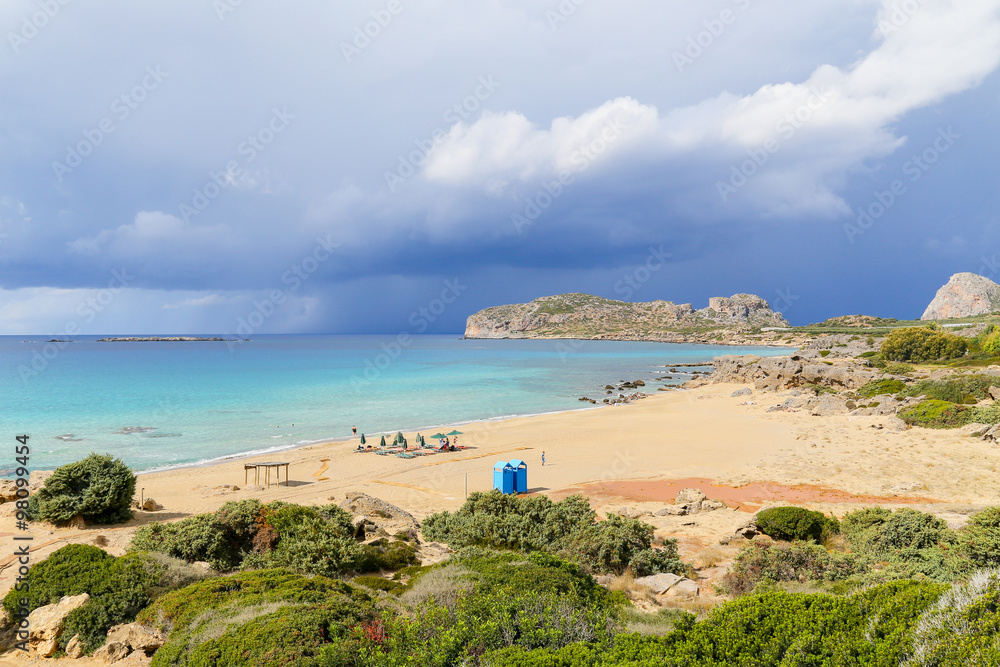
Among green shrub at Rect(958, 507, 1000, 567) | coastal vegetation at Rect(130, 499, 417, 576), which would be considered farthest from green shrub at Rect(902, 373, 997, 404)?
coastal vegetation at Rect(130, 499, 417, 576)

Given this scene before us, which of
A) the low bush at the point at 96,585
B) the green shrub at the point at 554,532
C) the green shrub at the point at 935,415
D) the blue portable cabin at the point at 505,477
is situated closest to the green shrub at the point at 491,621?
the green shrub at the point at 554,532

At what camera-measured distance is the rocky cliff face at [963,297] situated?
15975 cm

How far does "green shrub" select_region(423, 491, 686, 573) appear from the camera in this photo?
9656 millimetres

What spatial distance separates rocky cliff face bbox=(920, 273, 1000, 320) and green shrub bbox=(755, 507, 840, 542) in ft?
632

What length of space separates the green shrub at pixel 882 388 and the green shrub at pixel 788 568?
29448 mm

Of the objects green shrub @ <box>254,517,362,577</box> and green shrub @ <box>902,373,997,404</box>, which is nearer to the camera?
green shrub @ <box>254,517,362,577</box>

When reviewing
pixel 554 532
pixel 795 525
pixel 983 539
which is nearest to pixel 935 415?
pixel 795 525

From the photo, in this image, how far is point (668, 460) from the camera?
21.3m

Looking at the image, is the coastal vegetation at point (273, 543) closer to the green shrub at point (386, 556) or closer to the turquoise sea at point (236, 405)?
the green shrub at point (386, 556)

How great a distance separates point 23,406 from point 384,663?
46863 mm

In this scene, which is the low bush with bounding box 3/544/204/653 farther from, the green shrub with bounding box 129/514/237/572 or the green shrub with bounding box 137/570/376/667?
the green shrub with bounding box 129/514/237/572

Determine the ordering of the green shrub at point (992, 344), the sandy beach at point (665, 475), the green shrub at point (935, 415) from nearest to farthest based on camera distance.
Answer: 1. the sandy beach at point (665, 475)
2. the green shrub at point (935, 415)
3. the green shrub at point (992, 344)

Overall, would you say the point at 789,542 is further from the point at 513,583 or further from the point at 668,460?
the point at 668,460

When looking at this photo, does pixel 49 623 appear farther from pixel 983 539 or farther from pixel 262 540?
pixel 983 539
